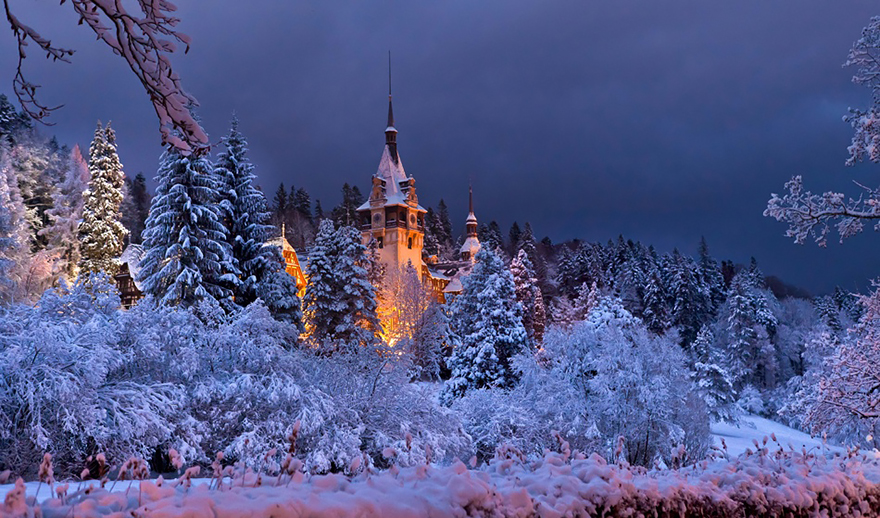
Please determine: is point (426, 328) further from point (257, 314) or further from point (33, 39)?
point (33, 39)

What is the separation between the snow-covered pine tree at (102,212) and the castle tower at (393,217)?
2894 centimetres

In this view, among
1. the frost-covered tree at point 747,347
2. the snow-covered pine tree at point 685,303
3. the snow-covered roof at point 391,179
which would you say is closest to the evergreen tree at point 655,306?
the snow-covered pine tree at point 685,303

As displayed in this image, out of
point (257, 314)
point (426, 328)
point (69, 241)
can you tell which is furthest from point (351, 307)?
point (69, 241)

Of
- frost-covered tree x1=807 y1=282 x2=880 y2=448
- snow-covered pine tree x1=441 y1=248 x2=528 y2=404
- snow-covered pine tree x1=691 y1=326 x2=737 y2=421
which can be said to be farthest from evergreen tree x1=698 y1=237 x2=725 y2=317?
frost-covered tree x1=807 y1=282 x2=880 y2=448

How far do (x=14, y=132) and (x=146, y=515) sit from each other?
66.6m

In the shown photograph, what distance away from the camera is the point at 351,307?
3575cm

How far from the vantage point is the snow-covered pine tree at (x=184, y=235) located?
24578 millimetres

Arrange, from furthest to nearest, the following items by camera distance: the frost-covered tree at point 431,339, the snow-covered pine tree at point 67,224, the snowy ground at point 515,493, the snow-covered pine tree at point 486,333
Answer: the snow-covered pine tree at point 67,224 → the frost-covered tree at point 431,339 → the snow-covered pine tree at point 486,333 → the snowy ground at point 515,493

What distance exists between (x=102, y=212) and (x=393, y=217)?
106 feet

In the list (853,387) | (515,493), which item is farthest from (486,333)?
(515,493)

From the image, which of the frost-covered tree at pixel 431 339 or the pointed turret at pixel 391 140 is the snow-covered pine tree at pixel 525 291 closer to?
the frost-covered tree at pixel 431 339

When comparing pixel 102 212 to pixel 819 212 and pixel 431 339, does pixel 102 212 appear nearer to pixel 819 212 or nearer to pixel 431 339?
pixel 431 339

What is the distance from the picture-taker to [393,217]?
67688mm

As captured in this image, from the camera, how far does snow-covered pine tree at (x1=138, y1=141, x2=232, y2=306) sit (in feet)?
80.6
